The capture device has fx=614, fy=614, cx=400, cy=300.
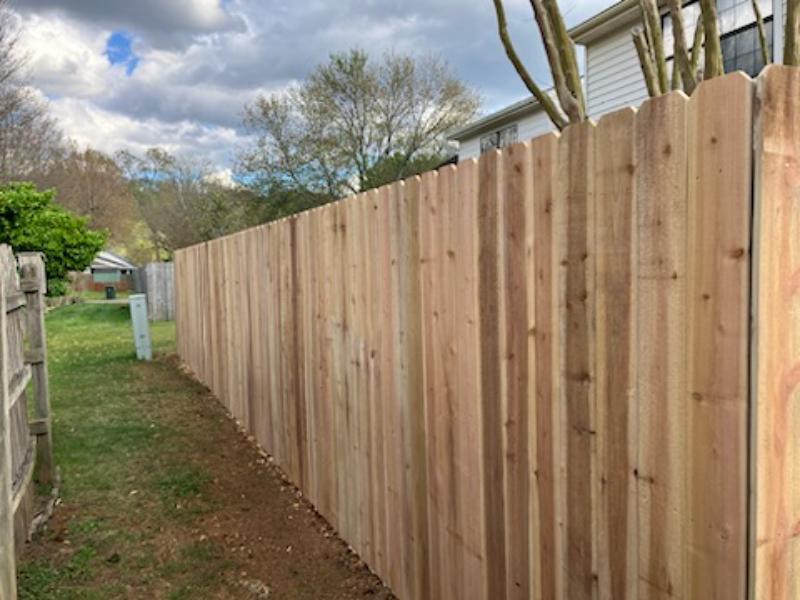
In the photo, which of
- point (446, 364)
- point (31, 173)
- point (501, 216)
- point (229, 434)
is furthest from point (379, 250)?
point (31, 173)

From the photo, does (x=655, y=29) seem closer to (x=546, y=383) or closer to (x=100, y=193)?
(x=546, y=383)

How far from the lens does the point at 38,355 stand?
452 centimetres

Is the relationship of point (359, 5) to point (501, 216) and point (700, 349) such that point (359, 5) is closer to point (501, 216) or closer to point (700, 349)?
point (501, 216)

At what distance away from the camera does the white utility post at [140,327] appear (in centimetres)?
1038

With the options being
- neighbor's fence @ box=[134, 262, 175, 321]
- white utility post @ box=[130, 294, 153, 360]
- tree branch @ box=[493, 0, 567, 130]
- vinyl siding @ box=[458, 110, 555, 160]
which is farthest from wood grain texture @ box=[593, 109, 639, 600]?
neighbor's fence @ box=[134, 262, 175, 321]

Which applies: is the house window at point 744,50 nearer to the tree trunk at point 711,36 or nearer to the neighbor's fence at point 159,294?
the tree trunk at point 711,36

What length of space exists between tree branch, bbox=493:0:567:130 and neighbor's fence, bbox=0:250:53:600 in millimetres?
3592

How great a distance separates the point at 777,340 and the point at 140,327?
418 inches

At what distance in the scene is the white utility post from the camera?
10.4m

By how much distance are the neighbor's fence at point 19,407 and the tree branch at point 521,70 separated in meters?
3.59

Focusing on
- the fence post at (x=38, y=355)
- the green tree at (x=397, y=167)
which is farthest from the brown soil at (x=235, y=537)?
the green tree at (x=397, y=167)

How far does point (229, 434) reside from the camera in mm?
5898

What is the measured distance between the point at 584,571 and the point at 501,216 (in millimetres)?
1050

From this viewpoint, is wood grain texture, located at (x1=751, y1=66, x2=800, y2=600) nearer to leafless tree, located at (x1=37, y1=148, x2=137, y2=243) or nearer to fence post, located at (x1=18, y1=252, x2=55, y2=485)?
fence post, located at (x1=18, y1=252, x2=55, y2=485)
